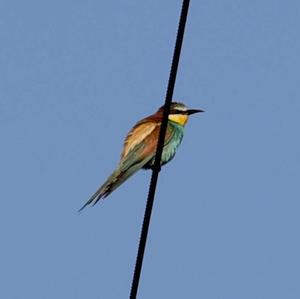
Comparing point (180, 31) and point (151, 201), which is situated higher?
point (180, 31)

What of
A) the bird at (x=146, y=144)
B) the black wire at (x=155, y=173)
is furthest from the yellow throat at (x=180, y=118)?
the black wire at (x=155, y=173)

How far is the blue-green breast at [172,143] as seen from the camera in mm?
5988

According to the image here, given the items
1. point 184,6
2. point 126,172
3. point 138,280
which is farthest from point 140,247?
point 126,172

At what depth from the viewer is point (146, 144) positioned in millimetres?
5828

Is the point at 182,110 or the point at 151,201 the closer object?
the point at 151,201

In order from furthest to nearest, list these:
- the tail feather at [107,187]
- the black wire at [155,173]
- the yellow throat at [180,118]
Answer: the yellow throat at [180,118], the tail feather at [107,187], the black wire at [155,173]

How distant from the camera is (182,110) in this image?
252 inches

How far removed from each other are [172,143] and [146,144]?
30 centimetres

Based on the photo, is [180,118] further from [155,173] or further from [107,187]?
[155,173]

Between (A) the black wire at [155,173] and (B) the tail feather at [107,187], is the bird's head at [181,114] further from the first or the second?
(A) the black wire at [155,173]

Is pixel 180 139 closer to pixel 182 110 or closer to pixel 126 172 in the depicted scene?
pixel 182 110

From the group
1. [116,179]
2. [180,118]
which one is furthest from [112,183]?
[180,118]

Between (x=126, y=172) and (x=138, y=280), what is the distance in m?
2.24

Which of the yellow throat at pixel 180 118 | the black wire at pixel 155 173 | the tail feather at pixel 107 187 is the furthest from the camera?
the yellow throat at pixel 180 118
